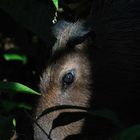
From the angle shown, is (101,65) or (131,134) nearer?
(131,134)

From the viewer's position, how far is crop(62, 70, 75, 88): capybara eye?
364cm

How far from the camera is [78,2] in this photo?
157 inches

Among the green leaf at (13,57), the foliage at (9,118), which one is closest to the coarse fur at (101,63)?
the green leaf at (13,57)

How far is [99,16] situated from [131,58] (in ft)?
1.32

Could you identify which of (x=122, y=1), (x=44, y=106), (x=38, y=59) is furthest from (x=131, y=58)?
(x=38, y=59)

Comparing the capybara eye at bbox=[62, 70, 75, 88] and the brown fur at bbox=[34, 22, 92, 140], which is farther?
the capybara eye at bbox=[62, 70, 75, 88]

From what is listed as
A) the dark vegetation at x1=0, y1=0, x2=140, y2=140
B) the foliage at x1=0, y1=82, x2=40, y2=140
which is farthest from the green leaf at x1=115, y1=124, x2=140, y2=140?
the dark vegetation at x1=0, y1=0, x2=140, y2=140

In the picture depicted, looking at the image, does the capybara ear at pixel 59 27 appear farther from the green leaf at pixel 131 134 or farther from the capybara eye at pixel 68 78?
the green leaf at pixel 131 134

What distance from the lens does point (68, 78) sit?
144 inches

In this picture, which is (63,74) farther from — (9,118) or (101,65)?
(9,118)

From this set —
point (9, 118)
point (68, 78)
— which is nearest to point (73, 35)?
point (68, 78)

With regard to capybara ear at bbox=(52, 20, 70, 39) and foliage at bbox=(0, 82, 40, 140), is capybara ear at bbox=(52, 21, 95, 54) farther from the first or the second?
foliage at bbox=(0, 82, 40, 140)

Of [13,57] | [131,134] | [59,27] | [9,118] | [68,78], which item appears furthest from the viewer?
[13,57]

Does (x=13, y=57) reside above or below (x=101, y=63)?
above
